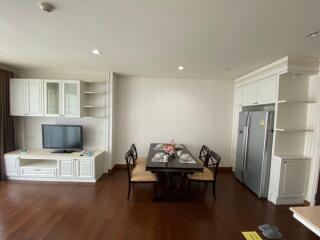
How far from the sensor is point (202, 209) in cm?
275

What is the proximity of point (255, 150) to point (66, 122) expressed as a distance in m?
4.30

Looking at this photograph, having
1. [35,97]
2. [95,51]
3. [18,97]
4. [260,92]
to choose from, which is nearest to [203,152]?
[260,92]

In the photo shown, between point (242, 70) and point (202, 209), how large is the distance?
2844 mm

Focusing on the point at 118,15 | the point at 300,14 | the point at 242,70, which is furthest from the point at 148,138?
the point at 300,14

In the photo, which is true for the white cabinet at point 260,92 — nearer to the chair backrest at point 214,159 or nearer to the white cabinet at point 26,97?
the chair backrest at point 214,159

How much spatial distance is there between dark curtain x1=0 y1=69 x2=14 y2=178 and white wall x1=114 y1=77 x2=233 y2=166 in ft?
7.75

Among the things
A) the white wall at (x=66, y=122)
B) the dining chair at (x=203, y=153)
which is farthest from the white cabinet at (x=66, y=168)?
the dining chair at (x=203, y=153)

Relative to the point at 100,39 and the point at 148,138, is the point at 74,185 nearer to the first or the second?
the point at 148,138

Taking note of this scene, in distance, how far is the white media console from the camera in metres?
3.55

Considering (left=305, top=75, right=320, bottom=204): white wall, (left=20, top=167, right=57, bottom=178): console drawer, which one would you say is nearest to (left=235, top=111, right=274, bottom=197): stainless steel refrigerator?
(left=305, top=75, right=320, bottom=204): white wall

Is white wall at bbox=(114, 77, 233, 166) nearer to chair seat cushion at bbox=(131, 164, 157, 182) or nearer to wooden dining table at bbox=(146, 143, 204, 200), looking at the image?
wooden dining table at bbox=(146, 143, 204, 200)

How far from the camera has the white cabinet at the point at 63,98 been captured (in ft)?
12.2

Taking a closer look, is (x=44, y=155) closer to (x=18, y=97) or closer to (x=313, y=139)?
(x=18, y=97)

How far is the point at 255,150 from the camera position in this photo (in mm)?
3273
